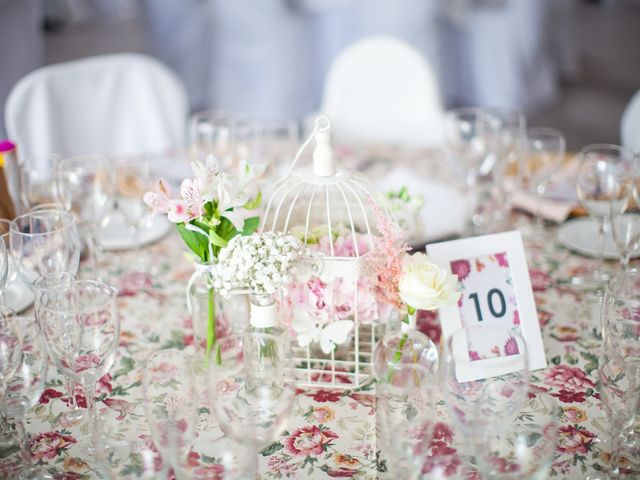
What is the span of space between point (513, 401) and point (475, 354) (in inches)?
3.3

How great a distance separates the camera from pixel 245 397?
96 cm

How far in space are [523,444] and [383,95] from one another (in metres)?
1.58

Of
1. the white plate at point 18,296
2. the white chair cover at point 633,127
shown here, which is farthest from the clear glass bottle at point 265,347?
the white chair cover at point 633,127

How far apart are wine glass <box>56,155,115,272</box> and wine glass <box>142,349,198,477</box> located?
0.55 m

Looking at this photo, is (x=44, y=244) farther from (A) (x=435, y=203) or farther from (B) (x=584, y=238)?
(B) (x=584, y=238)

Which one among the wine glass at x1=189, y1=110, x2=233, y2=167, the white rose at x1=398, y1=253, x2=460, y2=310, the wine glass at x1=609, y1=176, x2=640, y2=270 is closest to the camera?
the white rose at x1=398, y1=253, x2=460, y2=310

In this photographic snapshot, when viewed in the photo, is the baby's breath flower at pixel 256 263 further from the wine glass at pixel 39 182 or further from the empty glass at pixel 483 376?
the wine glass at pixel 39 182

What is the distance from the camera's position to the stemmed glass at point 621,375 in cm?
97

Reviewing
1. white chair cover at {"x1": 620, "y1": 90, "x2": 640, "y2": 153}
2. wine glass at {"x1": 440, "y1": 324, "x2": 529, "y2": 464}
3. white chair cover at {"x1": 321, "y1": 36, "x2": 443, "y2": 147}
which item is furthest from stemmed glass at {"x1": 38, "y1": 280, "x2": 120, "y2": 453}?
white chair cover at {"x1": 620, "y1": 90, "x2": 640, "y2": 153}

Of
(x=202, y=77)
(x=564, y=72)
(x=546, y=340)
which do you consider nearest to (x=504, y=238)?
(x=546, y=340)

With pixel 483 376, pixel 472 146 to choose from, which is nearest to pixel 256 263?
pixel 483 376

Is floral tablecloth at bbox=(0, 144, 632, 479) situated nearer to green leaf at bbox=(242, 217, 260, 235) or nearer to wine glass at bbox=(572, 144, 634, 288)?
wine glass at bbox=(572, 144, 634, 288)

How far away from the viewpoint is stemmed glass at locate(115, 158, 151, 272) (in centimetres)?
149

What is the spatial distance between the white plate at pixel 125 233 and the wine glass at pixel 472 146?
668 mm
